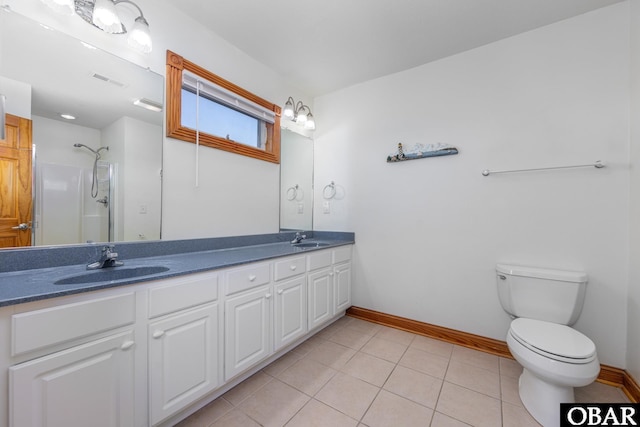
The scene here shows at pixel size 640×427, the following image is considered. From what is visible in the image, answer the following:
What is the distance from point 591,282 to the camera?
5.74 ft

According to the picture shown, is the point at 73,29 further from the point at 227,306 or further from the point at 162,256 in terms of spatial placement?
the point at 227,306

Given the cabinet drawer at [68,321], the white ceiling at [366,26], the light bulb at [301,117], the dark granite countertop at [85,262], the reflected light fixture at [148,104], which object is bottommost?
the cabinet drawer at [68,321]

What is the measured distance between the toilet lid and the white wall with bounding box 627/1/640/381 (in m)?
0.43

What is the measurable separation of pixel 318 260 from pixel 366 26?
1.89m

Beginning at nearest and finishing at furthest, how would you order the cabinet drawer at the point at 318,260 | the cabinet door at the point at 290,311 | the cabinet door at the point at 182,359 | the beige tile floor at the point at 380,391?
the cabinet door at the point at 182,359 → the beige tile floor at the point at 380,391 → the cabinet door at the point at 290,311 → the cabinet drawer at the point at 318,260

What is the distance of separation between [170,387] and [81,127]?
1.45m

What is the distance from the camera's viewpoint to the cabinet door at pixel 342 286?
2.49 metres

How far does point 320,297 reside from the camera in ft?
7.38

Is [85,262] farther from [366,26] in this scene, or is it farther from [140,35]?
[366,26]

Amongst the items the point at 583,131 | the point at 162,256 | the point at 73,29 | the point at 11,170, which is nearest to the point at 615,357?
the point at 583,131

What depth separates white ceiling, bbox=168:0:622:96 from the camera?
5.66 feet

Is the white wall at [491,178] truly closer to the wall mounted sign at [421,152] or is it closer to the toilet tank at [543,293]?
the wall mounted sign at [421,152]

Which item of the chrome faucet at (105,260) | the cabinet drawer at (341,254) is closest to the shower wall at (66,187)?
the chrome faucet at (105,260)

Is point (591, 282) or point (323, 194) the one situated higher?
point (323, 194)
